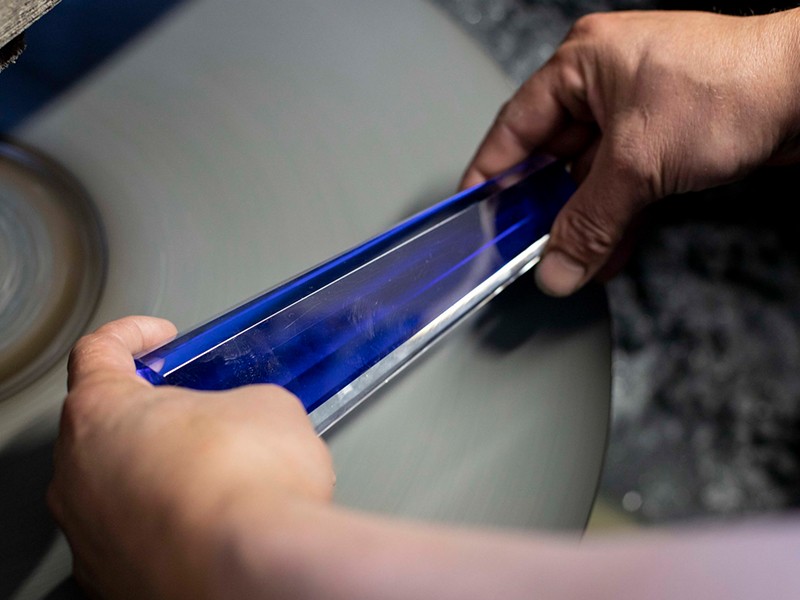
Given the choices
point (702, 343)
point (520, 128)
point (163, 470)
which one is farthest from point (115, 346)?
point (702, 343)

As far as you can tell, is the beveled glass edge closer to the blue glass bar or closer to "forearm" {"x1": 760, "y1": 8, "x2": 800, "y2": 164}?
the blue glass bar

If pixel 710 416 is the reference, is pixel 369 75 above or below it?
above

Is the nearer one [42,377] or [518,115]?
[42,377]

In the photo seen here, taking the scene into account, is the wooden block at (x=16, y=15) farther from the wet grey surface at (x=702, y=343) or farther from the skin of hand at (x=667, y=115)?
the wet grey surface at (x=702, y=343)

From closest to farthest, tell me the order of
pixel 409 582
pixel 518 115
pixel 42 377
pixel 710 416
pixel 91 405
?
pixel 409 582 → pixel 91 405 → pixel 42 377 → pixel 518 115 → pixel 710 416

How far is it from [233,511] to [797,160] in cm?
52

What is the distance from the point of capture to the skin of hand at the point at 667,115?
501mm

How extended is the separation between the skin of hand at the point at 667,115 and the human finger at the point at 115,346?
0.83ft

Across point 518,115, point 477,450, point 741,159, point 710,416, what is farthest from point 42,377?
point 710,416

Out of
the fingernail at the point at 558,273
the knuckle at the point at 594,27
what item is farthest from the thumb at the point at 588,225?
the knuckle at the point at 594,27

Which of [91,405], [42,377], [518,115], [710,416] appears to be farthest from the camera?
[710,416]

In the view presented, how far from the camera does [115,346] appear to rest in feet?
1.20

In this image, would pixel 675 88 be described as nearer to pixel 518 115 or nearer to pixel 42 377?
pixel 518 115

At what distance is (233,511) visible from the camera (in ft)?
0.87
